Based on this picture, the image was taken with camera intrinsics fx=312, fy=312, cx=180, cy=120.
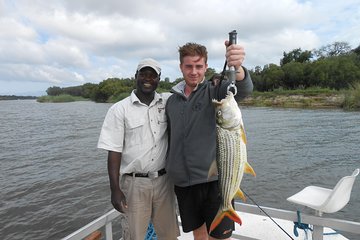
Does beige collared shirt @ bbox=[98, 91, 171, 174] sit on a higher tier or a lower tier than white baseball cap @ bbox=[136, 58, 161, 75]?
lower

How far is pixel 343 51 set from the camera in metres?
106

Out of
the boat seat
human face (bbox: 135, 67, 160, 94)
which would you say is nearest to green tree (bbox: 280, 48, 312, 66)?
the boat seat

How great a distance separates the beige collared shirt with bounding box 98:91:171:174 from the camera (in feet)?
12.2

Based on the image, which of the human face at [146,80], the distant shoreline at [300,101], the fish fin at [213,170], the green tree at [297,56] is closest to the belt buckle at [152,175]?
the fish fin at [213,170]

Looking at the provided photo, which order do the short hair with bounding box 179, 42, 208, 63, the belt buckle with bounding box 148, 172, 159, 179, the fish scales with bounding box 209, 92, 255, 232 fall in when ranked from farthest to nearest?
the belt buckle with bounding box 148, 172, 159, 179, the short hair with bounding box 179, 42, 208, 63, the fish scales with bounding box 209, 92, 255, 232

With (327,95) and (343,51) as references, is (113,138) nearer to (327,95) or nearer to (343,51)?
(327,95)

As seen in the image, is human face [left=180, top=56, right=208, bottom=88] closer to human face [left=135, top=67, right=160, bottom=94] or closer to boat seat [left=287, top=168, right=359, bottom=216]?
human face [left=135, top=67, right=160, bottom=94]

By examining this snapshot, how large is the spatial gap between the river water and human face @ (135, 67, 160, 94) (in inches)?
300

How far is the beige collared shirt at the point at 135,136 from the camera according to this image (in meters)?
3.72

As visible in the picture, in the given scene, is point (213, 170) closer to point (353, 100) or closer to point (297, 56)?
point (353, 100)

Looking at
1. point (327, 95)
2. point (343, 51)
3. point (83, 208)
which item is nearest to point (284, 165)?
point (83, 208)

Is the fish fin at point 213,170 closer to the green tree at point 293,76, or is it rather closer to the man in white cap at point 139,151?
the man in white cap at point 139,151

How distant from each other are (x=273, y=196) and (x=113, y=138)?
993 cm

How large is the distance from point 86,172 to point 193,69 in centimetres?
1340
